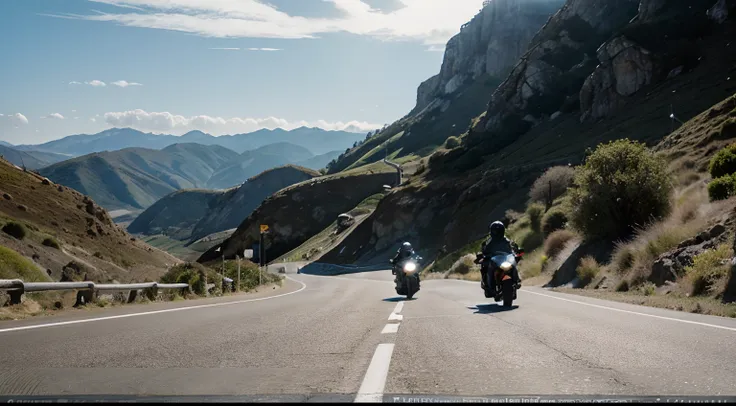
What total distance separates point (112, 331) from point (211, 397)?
17.3ft

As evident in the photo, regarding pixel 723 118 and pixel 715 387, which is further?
pixel 723 118

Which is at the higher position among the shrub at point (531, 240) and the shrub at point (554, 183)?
the shrub at point (554, 183)

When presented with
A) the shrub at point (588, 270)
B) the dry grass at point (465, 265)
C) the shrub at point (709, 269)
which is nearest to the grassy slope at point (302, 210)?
the dry grass at point (465, 265)

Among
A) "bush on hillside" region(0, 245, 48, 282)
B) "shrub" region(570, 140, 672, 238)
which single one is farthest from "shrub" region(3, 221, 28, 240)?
"shrub" region(570, 140, 672, 238)

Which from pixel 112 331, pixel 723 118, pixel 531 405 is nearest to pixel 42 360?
pixel 112 331

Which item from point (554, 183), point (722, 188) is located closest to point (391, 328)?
point (722, 188)

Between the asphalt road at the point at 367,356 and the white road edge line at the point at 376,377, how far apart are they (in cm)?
2

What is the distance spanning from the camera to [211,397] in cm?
484

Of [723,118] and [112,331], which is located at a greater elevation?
[723,118]

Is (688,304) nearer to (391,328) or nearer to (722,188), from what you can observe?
(391,328)

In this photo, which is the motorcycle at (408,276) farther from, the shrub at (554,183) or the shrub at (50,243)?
the shrub at (50,243)

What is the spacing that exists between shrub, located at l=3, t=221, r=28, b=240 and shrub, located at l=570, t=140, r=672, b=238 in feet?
150

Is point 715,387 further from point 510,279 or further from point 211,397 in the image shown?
point 510,279

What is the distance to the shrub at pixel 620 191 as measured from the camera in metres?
25.9
